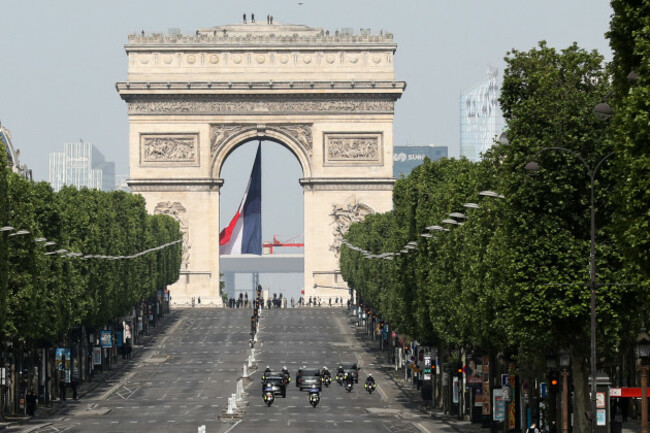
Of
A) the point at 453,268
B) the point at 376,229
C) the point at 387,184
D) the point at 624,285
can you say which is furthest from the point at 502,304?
the point at 387,184

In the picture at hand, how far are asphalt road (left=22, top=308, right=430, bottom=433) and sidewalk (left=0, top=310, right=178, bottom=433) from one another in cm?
63

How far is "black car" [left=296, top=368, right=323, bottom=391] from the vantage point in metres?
104

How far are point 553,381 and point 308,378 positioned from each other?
41.9 metres

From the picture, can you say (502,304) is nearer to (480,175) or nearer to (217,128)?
(480,175)

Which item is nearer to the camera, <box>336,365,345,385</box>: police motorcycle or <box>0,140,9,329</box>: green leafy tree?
<box>0,140,9,329</box>: green leafy tree

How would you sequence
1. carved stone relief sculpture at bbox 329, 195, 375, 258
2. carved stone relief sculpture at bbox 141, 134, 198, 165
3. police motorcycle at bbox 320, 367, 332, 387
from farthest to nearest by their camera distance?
1. carved stone relief sculpture at bbox 329, 195, 375, 258
2. carved stone relief sculpture at bbox 141, 134, 198, 165
3. police motorcycle at bbox 320, 367, 332, 387

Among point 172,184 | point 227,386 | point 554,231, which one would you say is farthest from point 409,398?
point 172,184

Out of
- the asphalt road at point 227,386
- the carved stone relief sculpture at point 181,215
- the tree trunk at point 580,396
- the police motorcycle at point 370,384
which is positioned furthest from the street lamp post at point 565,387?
the carved stone relief sculpture at point 181,215

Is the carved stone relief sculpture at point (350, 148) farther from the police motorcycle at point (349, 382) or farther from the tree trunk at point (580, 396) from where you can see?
the tree trunk at point (580, 396)

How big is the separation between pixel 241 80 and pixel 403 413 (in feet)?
313

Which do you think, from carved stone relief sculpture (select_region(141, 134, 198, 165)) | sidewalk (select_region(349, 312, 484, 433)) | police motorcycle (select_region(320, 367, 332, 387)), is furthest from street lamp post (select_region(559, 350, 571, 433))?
carved stone relief sculpture (select_region(141, 134, 198, 165))

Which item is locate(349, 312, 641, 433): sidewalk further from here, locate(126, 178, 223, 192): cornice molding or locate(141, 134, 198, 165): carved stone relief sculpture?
locate(141, 134, 198, 165): carved stone relief sculpture

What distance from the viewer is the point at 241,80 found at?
608 ft

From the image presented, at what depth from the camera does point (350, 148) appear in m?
187
